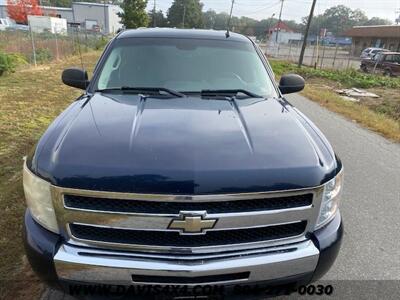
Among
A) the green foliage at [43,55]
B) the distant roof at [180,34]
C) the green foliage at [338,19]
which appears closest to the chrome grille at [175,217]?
the distant roof at [180,34]

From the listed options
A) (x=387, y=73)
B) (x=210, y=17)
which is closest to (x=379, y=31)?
(x=387, y=73)

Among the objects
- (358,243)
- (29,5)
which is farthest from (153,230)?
(29,5)

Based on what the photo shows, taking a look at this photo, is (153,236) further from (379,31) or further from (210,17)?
(210,17)

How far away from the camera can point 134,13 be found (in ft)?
128

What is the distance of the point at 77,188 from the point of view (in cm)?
183

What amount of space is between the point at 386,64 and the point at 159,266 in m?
27.3

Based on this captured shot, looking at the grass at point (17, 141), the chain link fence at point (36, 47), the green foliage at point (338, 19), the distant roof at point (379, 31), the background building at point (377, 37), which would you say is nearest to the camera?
the grass at point (17, 141)

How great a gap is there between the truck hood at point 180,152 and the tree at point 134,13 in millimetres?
38408

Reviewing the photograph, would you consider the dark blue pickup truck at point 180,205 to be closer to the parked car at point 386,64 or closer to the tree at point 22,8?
the parked car at point 386,64

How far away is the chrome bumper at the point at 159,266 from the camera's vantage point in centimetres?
187

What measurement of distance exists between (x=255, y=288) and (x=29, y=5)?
6167cm

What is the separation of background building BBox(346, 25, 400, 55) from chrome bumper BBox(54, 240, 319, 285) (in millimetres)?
51714

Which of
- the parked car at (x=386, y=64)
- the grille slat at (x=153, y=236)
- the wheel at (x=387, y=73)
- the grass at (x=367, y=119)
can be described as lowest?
the wheel at (x=387, y=73)

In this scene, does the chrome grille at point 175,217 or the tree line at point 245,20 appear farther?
the tree line at point 245,20
